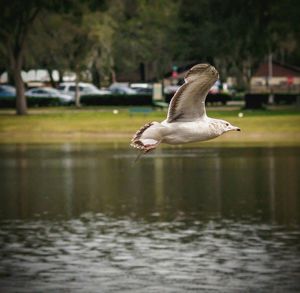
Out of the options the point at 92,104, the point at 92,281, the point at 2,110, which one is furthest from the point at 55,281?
the point at 92,104

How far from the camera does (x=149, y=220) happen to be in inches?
2808

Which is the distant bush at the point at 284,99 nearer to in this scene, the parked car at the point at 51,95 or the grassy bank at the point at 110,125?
the grassy bank at the point at 110,125

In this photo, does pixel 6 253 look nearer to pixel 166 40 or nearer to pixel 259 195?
pixel 259 195

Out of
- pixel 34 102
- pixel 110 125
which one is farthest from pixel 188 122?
pixel 34 102

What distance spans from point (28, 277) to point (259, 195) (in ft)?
85.3

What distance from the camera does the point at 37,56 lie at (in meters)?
131

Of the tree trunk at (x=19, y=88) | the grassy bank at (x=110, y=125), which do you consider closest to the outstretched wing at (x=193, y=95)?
the grassy bank at (x=110, y=125)

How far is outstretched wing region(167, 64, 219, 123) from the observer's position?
43.4 feet

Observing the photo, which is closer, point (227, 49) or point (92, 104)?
point (92, 104)

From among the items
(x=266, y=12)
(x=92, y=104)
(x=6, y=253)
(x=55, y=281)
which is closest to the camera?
(x=55, y=281)

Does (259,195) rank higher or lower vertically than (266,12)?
lower

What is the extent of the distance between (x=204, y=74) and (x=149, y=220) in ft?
191

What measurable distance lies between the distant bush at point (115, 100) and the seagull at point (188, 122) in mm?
100769

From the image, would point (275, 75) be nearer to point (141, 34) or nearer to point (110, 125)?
point (141, 34)
